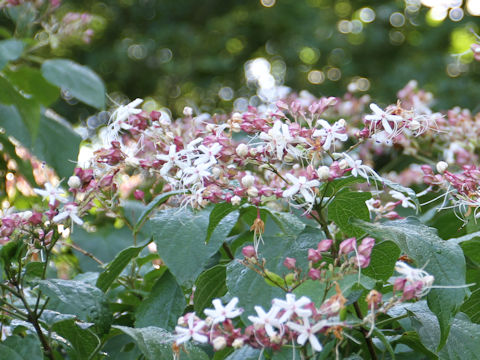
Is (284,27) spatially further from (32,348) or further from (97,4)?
(32,348)

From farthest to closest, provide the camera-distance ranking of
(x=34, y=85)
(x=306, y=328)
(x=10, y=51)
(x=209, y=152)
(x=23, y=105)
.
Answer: (x=34, y=85)
(x=10, y=51)
(x=23, y=105)
(x=209, y=152)
(x=306, y=328)

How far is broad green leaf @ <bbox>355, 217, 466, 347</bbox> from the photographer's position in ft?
2.37

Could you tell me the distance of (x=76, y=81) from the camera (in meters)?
1.65

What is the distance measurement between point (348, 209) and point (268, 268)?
14 centimetres

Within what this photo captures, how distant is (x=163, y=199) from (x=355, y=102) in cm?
123

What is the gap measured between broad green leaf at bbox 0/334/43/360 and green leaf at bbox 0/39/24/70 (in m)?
0.88

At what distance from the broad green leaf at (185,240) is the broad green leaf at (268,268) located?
48 mm

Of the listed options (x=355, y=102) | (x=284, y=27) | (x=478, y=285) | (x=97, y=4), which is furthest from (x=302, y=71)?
(x=478, y=285)

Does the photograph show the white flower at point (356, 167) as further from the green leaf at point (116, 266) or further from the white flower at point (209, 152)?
the green leaf at point (116, 266)

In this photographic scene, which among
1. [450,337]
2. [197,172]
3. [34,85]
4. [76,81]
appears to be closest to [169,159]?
[197,172]

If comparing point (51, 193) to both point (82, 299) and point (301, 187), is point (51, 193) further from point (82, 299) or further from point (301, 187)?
point (301, 187)

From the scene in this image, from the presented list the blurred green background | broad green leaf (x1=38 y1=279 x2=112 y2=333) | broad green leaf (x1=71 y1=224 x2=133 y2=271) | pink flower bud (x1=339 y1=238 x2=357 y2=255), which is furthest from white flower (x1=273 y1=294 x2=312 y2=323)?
the blurred green background

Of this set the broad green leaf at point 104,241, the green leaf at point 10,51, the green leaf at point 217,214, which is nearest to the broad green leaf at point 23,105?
the green leaf at point 10,51

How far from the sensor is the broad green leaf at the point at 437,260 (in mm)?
724
